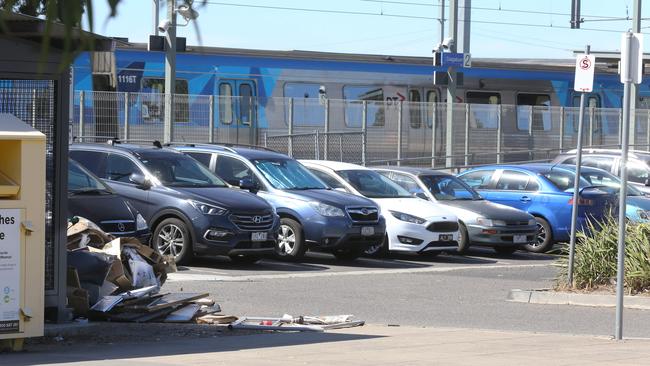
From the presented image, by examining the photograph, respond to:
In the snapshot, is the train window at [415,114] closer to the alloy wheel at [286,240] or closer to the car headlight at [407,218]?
the car headlight at [407,218]

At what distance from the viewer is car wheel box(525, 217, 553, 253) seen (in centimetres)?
2180

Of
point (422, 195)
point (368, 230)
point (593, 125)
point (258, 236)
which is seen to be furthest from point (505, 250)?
point (593, 125)

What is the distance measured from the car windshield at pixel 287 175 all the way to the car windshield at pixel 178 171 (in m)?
1.26

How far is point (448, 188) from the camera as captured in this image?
21.8 meters

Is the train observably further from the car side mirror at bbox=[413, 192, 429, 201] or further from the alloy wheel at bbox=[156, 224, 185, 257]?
the alloy wheel at bbox=[156, 224, 185, 257]

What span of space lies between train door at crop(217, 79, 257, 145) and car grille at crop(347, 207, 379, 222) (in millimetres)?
11618

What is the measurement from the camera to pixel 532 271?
1834 cm

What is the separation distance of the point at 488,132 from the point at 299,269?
19.5 metres

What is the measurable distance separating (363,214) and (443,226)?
172 centimetres

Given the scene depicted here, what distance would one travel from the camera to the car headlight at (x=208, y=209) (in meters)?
16.8

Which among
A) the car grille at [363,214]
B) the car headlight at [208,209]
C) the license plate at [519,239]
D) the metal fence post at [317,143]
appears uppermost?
the metal fence post at [317,143]

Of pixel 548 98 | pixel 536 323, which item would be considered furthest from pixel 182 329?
pixel 548 98

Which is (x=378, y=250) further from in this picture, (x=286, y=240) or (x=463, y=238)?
(x=286, y=240)

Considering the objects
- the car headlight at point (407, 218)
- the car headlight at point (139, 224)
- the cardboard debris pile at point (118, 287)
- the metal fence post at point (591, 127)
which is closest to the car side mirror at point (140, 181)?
the car headlight at point (139, 224)
